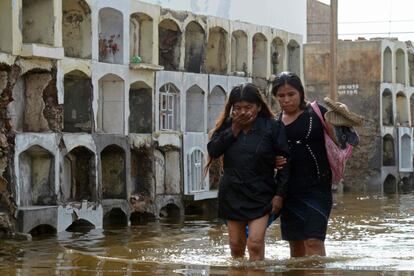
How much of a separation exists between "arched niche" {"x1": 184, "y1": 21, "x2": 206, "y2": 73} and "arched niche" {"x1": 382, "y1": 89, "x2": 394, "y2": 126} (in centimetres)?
1250

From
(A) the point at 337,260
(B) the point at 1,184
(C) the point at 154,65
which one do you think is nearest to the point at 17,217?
(B) the point at 1,184

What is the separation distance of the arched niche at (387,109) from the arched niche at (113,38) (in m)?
16.8

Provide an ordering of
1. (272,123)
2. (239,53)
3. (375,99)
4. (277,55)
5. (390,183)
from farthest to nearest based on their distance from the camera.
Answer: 1. (390,183)
2. (375,99)
3. (277,55)
4. (239,53)
5. (272,123)

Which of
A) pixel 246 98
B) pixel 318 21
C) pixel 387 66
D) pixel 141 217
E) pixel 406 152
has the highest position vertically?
pixel 318 21

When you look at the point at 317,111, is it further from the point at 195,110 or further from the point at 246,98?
the point at 195,110

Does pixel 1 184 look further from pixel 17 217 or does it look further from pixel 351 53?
pixel 351 53

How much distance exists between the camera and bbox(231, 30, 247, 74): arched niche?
2728cm

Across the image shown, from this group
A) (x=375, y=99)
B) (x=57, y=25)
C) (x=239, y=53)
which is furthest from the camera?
(x=375, y=99)

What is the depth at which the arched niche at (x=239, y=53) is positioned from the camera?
89.5ft

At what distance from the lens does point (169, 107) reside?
23719 millimetres

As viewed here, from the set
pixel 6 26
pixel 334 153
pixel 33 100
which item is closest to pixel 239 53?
pixel 33 100

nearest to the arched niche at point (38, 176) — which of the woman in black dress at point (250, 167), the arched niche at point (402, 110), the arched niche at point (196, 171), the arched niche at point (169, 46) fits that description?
the arched niche at point (196, 171)

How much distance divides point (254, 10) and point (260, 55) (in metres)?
12.8

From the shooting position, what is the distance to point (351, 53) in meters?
36.1
